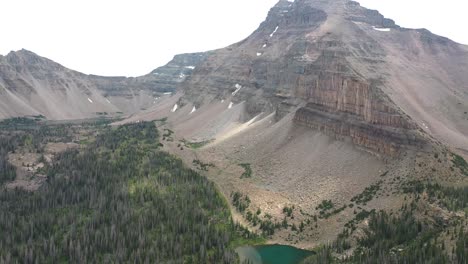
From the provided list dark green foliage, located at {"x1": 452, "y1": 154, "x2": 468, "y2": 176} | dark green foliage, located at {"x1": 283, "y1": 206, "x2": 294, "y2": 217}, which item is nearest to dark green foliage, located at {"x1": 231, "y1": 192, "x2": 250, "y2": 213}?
dark green foliage, located at {"x1": 283, "y1": 206, "x2": 294, "y2": 217}

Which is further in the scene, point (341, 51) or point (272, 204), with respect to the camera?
point (341, 51)

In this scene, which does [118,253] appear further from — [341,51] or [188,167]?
[341,51]

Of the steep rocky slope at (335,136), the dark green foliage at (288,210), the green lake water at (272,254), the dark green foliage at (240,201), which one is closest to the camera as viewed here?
the green lake water at (272,254)

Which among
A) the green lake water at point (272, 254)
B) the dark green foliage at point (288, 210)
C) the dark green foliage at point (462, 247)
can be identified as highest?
the dark green foliage at point (462, 247)

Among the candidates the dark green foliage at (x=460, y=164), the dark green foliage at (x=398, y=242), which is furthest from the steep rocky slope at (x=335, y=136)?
the dark green foliage at (x=398, y=242)

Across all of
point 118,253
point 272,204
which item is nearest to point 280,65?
point 272,204

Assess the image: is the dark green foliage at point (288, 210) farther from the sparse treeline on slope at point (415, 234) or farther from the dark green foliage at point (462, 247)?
the dark green foliage at point (462, 247)
